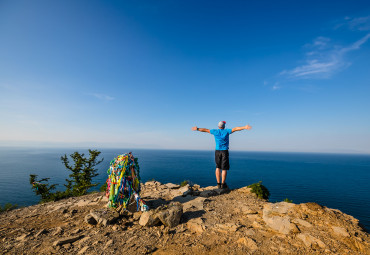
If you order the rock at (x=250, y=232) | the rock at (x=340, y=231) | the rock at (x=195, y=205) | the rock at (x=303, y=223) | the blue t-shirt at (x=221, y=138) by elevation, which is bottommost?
the rock at (x=195, y=205)

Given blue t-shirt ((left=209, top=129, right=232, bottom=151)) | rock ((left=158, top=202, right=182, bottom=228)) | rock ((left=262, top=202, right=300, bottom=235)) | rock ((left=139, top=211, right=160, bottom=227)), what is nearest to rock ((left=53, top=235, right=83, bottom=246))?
rock ((left=139, top=211, right=160, bottom=227))

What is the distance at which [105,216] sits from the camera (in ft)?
16.4

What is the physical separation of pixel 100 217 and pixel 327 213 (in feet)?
24.0

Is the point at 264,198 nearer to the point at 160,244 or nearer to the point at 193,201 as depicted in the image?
the point at 193,201

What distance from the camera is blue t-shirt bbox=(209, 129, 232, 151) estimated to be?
7837 millimetres

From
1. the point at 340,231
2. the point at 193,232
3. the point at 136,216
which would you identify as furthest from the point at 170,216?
the point at 340,231

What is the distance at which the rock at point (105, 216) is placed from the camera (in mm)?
4855

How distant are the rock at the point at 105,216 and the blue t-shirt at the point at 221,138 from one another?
541cm

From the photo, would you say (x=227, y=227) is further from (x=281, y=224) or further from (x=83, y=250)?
(x=83, y=250)

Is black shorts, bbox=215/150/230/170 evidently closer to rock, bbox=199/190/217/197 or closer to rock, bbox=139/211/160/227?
rock, bbox=199/190/217/197

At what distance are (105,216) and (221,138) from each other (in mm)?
5856

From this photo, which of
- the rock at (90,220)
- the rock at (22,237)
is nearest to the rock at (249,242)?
the rock at (90,220)

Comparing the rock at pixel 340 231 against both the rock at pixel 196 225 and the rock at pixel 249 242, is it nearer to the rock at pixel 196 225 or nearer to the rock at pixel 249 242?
the rock at pixel 249 242

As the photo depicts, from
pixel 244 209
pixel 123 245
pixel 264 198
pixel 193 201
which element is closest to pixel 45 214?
pixel 123 245
